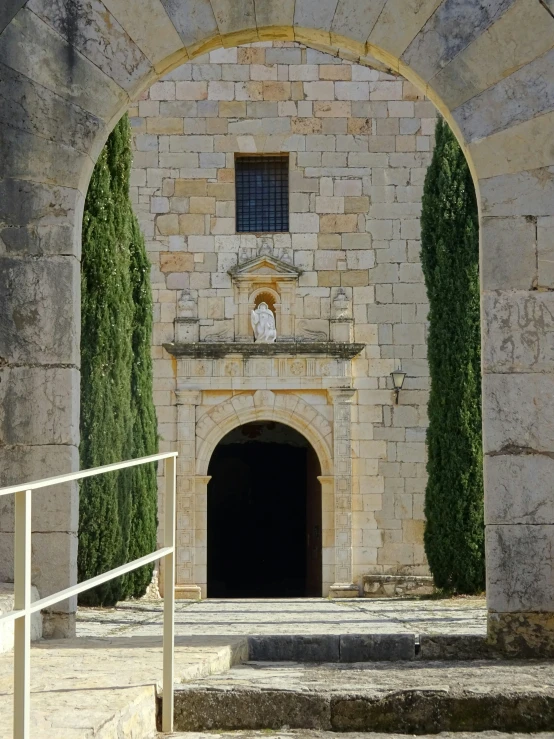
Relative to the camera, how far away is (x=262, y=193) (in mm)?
13367

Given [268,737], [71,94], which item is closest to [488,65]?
[71,94]

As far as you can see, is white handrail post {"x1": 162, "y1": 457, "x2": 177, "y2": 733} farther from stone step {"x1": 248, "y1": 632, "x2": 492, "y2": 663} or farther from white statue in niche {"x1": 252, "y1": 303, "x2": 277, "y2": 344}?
white statue in niche {"x1": 252, "y1": 303, "x2": 277, "y2": 344}

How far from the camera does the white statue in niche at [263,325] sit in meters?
13.0

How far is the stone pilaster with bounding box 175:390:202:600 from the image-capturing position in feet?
41.7

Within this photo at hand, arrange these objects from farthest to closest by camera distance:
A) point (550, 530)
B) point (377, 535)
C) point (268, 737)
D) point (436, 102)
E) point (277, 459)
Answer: point (277, 459) < point (377, 535) < point (436, 102) < point (550, 530) < point (268, 737)

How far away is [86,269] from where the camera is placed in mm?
9898

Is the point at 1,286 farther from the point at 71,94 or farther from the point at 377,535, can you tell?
the point at 377,535

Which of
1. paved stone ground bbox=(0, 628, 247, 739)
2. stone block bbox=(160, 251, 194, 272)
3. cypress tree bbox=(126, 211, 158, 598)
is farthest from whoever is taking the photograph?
stone block bbox=(160, 251, 194, 272)

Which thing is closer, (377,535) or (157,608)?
(157,608)

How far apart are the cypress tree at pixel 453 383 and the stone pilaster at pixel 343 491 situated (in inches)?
56.3

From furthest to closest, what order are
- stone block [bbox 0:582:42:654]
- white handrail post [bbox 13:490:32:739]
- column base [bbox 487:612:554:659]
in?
column base [bbox 487:612:554:659]
stone block [bbox 0:582:42:654]
white handrail post [bbox 13:490:32:739]

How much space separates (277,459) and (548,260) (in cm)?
1206

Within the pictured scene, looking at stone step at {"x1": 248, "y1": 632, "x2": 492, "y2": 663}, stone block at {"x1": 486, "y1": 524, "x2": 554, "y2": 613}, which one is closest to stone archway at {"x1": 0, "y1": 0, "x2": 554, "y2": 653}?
stone block at {"x1": 486, "y1": 524, "x2": 554, "y2": 613}

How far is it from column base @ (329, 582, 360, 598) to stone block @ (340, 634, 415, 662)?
25.1 feet
